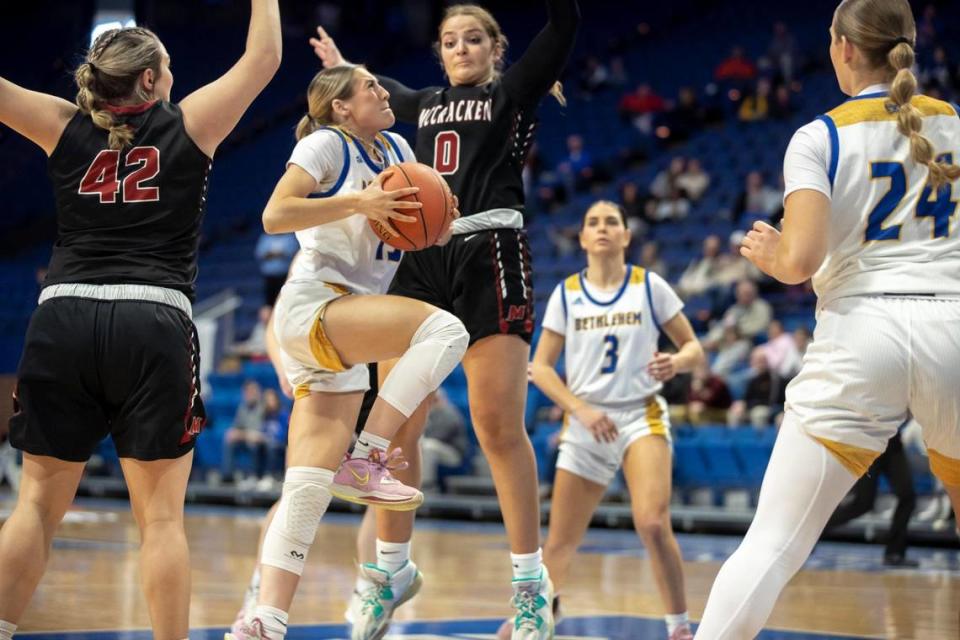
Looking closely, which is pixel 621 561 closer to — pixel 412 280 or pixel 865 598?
pixel 865 598

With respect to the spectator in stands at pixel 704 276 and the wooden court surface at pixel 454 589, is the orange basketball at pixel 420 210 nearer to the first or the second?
the wooden court surface at pixel 454 589

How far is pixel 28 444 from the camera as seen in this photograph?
364cm

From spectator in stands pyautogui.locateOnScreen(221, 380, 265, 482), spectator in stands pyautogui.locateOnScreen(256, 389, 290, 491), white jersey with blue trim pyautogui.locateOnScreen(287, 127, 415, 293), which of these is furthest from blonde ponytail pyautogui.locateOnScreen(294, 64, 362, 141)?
spectator in stands pyautogui.locateOnScreen(221, 380, 265, 482)

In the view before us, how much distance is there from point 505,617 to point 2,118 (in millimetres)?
3707

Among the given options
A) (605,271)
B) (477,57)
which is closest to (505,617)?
(605,271)

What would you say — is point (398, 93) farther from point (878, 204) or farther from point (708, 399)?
point (708, 399)

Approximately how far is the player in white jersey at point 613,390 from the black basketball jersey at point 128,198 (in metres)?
2.50

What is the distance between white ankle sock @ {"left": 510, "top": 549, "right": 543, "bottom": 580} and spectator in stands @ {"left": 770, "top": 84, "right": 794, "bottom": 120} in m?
12.8

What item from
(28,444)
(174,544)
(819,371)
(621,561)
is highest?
(819,371)

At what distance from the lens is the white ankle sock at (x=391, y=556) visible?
4.90 meters

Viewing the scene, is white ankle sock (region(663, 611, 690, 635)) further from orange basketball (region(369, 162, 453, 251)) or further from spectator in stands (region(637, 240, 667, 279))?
spectator in stands (region(637, 240, 667, 279))

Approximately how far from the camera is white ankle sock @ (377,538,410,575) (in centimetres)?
490

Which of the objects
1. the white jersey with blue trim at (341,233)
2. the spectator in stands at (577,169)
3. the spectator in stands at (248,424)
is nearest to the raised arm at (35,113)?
the white jersey with blue trim at (341,233)

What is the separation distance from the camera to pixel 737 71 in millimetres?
17641
